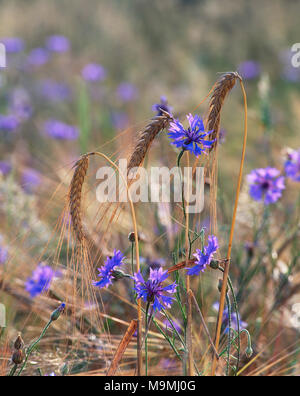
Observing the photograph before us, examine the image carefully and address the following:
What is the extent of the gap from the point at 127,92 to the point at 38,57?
91 centimetres

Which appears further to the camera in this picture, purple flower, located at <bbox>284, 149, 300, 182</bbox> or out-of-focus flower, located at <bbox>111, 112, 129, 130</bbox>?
out-of-focus flower, located at <bbox>111, 112, 129, 130</bbox>

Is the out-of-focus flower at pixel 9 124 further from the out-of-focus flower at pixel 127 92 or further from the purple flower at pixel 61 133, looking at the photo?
the out-of-focus flower at pixel 127 92

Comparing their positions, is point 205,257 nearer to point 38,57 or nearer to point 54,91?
point 54,91

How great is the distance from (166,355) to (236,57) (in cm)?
481

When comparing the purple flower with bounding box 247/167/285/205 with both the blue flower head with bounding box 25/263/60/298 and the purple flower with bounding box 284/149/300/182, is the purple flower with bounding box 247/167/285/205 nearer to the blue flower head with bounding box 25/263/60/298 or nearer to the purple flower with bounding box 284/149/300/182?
the purple flower with bounding box 284/149/300/182

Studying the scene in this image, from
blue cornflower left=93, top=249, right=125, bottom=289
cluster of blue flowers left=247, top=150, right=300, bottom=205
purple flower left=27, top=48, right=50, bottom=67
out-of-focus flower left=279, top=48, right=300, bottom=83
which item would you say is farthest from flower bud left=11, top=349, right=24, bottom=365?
out-of-focus flower left=279, top=48, right=300, bottom=83

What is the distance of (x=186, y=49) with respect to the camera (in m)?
5.92

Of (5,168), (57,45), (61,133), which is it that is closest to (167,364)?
(5,168)

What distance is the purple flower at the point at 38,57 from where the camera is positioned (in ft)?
16.0

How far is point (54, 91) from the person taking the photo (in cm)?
459

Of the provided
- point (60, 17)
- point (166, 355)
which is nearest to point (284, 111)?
point (60, 17)

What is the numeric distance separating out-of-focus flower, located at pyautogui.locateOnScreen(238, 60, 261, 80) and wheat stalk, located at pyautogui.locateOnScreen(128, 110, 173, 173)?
449 cm

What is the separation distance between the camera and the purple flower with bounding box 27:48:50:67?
4.89m
